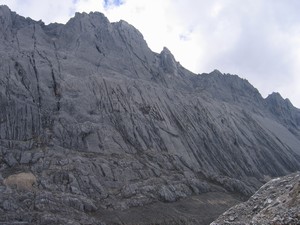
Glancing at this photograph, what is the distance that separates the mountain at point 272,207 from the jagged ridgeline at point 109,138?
3870 centimetres

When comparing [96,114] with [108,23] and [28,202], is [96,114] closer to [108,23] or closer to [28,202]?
[28,202]

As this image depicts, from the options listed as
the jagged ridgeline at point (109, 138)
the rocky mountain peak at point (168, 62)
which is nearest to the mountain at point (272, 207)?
the jagged ridgeline at point (109, 138)

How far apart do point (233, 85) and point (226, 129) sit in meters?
69.1

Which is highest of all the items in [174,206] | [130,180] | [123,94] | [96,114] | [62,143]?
[123,94]

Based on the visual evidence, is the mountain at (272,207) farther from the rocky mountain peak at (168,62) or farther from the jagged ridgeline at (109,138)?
the rocky mountain peak at (168,62)

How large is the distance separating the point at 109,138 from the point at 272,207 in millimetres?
70486

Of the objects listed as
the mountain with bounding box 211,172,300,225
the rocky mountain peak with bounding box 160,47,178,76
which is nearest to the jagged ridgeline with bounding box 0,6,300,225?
the rocky mountain peak with bounding box 160,47,178,76

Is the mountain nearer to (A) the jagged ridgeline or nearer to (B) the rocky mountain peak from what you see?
(A) the jagged ridgeline

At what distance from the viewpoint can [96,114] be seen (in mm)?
93312

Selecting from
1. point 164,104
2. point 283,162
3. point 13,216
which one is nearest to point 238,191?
point 164,104

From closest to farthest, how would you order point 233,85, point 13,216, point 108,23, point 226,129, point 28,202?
1. point 13,216
2. point 28,202
3. point 226,129
4. point 108,23
5. point 233,85

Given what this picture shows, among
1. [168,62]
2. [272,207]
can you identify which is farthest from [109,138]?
[168,62]

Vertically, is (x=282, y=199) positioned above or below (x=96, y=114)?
below

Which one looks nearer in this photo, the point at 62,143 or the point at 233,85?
the point at 62,143
